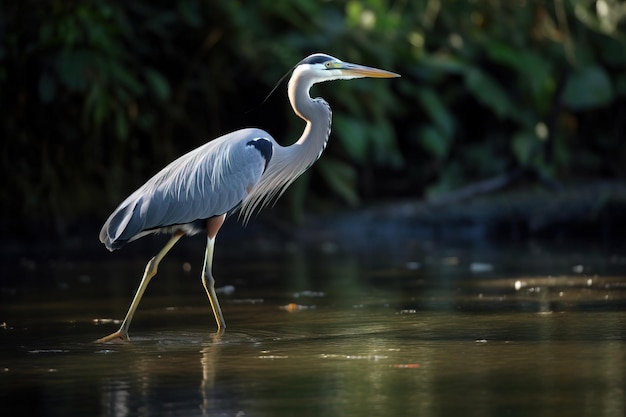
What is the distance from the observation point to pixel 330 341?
7.37m

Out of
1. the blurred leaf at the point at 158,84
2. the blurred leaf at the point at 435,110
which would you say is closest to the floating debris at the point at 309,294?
the blurred leaf at the point at 158,84

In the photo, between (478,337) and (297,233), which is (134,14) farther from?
(478,337)

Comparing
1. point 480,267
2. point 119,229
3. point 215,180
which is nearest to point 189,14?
point 480,267

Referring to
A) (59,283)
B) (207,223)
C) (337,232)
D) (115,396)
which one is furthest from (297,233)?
(115,396)

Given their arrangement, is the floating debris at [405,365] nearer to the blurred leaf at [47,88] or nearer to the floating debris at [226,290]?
the floating debris at [226,290]

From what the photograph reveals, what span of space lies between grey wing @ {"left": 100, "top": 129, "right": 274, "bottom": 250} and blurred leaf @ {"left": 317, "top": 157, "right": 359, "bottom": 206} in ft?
28.7

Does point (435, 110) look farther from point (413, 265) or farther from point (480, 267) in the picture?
point (480, 267)

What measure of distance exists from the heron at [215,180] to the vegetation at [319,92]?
7348 millimetres

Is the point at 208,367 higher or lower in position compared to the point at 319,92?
lower

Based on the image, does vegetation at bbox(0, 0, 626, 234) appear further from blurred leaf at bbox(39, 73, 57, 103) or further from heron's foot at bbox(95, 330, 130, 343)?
heron's foot at bbox(95, 330, 130, 343)

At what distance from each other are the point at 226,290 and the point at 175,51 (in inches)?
321

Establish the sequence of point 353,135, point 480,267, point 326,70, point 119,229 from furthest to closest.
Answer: point 353,135 < point 480,267 < point 326,70 < point 119,229

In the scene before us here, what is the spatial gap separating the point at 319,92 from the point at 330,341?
38.1 feet

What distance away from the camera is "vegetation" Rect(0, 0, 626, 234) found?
1652 centimetres
